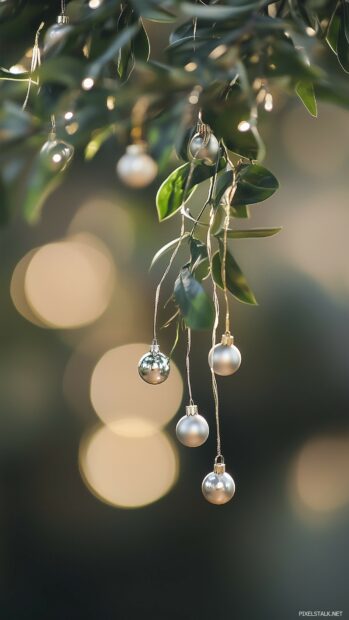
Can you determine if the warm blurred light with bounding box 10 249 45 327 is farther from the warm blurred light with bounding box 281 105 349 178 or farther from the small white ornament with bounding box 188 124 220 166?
the small white ornament with bounding box 188 124 220 166

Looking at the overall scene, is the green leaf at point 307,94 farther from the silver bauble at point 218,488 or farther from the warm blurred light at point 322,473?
the warm blurred light at point 322,473

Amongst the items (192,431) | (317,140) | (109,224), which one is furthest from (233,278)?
(317,140)

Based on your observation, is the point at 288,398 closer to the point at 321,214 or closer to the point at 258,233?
the point at 321,214

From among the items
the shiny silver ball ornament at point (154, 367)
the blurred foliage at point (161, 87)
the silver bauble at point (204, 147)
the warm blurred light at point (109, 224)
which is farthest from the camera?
the warm blurred light at point (109, 224)

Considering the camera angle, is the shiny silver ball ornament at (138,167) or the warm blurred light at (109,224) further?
the warm blurred light at (109,224)

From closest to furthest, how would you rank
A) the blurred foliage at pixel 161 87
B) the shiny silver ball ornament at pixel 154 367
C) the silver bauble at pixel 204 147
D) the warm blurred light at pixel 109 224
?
the blurred foliage at pixel 161 87 → the silver bauble at pixel 204 147 → the shiny silver ball ornament at pixel 154 367 → the warm blurred light at pixel 109 224

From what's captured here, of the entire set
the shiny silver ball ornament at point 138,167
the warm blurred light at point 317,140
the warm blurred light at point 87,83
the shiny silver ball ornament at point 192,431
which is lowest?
the shiny silver ball ornament at point 192,431

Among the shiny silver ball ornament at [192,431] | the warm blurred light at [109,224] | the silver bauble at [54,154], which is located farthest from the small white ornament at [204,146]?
the warm blurred light at [109,224]
